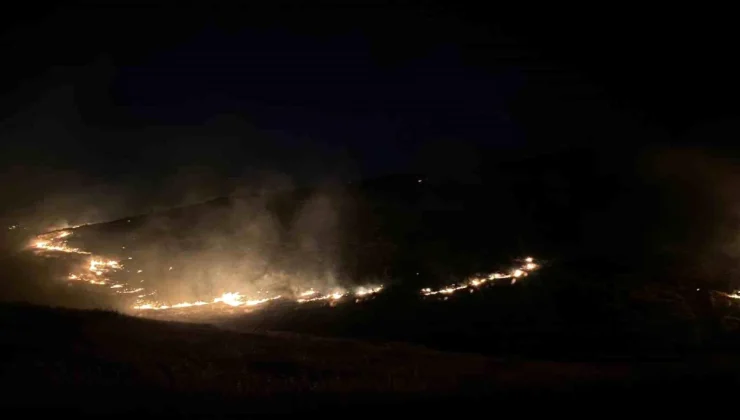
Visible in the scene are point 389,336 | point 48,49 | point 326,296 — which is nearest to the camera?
point 389,336

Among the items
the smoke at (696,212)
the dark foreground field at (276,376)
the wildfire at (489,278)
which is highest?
the smoke at (696,212)

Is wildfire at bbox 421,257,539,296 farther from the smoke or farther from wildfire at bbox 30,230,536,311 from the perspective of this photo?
the smoke

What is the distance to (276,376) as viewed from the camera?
2.75 metres

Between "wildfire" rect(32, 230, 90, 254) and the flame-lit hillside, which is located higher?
"wildfire" rect(32, 230, 90, 254)

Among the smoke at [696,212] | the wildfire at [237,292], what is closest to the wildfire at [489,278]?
the wildfire at [237,292]

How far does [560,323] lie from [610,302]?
0.54m

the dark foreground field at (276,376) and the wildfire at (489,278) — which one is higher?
the wildfire at (489,278)

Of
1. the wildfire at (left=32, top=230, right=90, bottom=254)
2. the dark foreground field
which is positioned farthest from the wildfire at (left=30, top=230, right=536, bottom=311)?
the dark foreground field

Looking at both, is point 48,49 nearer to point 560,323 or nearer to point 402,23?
point 402,23

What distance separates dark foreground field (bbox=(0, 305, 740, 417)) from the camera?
252 cm

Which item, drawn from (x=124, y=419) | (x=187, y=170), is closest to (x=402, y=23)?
(x=187, y=170)

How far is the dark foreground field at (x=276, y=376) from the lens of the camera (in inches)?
99.0

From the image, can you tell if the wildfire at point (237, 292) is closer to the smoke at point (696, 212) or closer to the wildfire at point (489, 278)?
the wildfire at point (489, 278)

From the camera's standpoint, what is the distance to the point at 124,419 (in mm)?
2359
